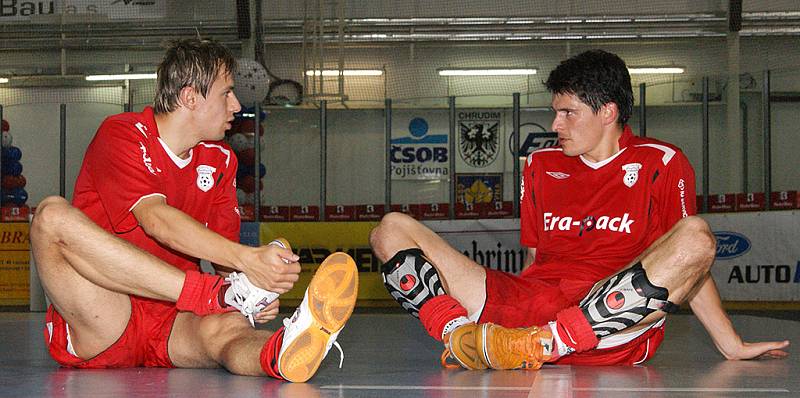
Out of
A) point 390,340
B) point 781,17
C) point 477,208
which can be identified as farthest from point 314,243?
point 781,17

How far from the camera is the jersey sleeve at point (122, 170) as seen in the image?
3.11 m

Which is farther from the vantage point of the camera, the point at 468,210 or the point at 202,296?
the point at 468,210

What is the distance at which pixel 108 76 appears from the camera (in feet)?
52.2

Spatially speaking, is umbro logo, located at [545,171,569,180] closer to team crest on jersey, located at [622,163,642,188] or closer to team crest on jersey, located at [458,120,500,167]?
team crest on jersey, located at [622,163,642,188]

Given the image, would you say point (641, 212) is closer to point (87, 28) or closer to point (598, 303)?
point (598, 303)

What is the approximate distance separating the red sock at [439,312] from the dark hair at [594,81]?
0.91 meters

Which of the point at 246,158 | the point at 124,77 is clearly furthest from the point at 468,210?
the point at 124,77

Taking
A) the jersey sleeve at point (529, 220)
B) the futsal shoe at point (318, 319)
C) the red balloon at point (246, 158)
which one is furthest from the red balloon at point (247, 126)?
the futsal shoe at point (318, 319)

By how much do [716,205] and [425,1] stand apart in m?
6.75

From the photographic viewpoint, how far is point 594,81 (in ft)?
11.9

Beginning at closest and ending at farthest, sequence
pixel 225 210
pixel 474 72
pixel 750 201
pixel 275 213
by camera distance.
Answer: pixel 225 210 < pixel 750 201 < pixel 275 213 < pixel 474 72

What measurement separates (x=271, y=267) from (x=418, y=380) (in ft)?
1.91

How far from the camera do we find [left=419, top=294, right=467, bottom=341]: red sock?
3.21 m

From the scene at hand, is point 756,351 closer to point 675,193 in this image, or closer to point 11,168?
point 675,193
